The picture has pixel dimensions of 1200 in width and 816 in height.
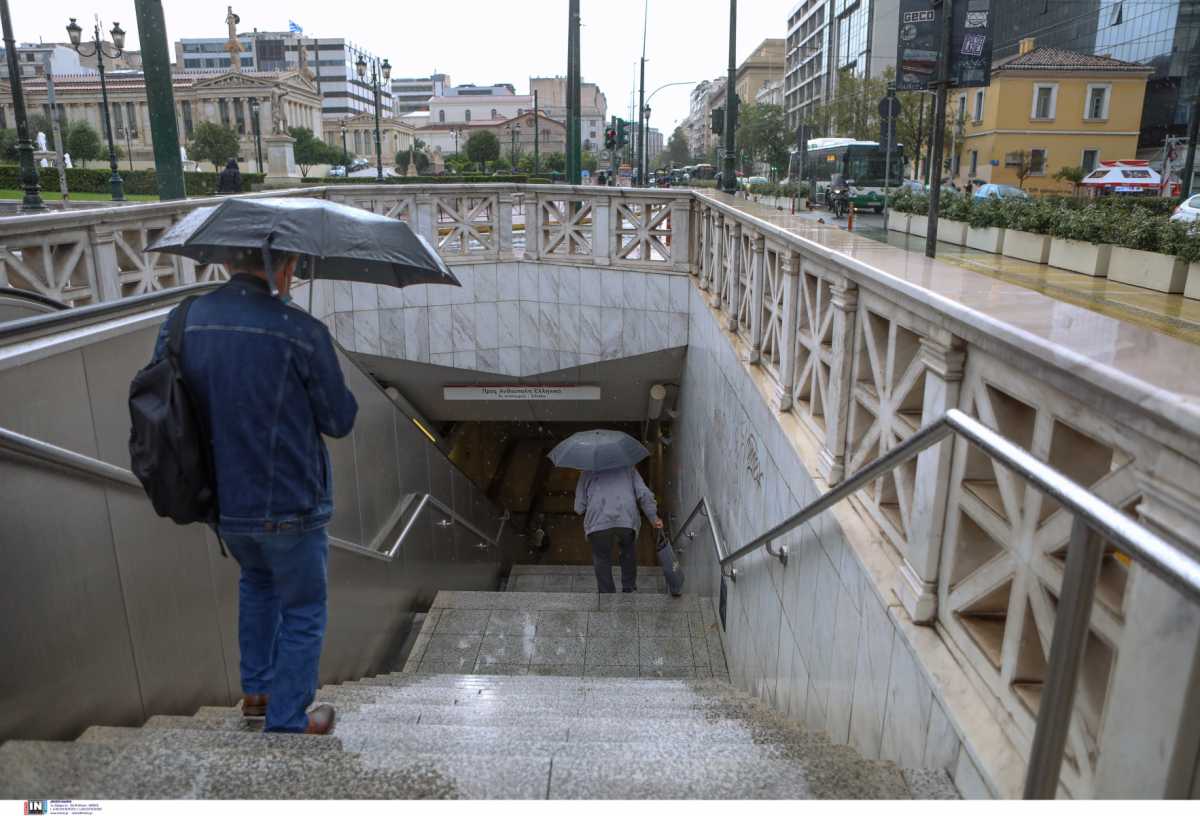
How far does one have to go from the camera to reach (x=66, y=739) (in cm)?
312

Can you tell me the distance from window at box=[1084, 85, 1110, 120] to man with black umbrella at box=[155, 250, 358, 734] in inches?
2000

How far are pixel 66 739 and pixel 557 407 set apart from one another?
40.9ft

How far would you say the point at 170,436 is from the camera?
2.88 metres

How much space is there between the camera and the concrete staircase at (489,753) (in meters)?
2.32

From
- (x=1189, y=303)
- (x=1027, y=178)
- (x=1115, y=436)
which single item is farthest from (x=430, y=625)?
(x=1027, y=178)

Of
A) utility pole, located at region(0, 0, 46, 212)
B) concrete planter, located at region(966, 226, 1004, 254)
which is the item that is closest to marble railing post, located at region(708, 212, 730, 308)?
concrete planter, located at region(966, 226, 1004, 254)

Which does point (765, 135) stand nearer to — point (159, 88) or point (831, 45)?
point (831, 45)

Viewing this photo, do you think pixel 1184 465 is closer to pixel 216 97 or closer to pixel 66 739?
pixel 66 739

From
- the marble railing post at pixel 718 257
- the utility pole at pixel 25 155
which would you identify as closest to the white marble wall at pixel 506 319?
the marble railing post at pixel 718 257

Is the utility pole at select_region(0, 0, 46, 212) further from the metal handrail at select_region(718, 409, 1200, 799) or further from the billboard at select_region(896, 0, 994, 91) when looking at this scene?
the metal handrail at select_region(718, 409, 1200, 799)

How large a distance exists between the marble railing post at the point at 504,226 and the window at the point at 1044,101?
4090 cm

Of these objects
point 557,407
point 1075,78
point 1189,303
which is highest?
point 1075,78

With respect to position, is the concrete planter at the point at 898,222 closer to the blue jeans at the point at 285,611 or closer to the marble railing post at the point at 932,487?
the marble railing post at the point at 932,487

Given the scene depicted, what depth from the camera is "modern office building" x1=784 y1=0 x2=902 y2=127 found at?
62.8 meters
